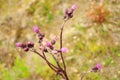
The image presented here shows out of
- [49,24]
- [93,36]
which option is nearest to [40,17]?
[49,24]

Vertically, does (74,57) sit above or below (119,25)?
below

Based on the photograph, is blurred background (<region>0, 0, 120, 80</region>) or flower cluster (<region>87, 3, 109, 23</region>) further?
flower cluster (<region>87, 3, 109, 23</region>)

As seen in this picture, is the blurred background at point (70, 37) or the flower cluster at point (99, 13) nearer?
the blurred background at point (70, 37)

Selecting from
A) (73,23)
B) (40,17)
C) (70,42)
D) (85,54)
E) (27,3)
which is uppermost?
(27,3)

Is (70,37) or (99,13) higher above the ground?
(99,13)

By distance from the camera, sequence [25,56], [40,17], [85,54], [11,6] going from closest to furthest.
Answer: [85,54]
[25,56]
[40,17]
[11,6]

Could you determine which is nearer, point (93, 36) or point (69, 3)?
point (93, 36)

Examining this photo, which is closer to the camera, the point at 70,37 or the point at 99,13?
the point at 99,13

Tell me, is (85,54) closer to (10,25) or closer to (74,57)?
(74,57)
